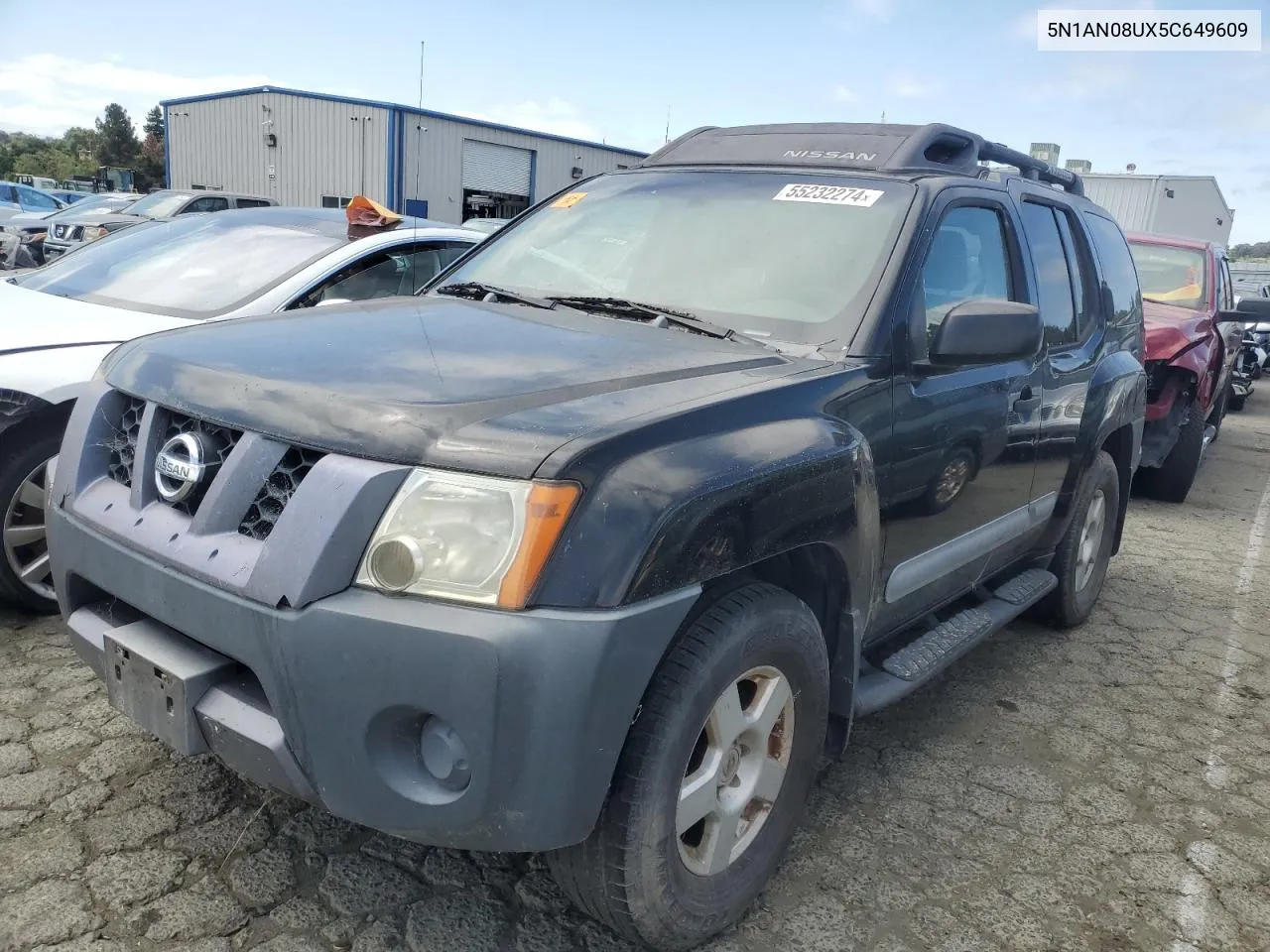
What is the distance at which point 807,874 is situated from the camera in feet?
8.65

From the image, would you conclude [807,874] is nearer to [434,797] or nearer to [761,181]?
[434,797]

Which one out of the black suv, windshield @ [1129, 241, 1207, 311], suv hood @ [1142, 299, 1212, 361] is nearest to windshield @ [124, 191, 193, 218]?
windshield @ [1129, 241, 1207, 311]

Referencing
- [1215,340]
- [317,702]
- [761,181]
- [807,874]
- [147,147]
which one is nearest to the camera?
[317,702]

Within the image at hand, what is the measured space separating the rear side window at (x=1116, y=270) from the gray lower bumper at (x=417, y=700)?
3.29m

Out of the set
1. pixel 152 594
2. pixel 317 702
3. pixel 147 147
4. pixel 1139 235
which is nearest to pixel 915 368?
pixel 317 702

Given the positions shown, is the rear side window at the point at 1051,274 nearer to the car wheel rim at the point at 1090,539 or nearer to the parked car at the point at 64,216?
the car wheel rim at the point at 1090,539

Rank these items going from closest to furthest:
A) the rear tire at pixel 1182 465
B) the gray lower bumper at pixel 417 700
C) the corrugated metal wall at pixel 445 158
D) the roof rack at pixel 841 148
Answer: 1. the gray lower bumper at pixel 417 700
2. the roof rack at pixel 841 148
3. the rear tire at pixel 1182 465
4. the corrugated metal wall at pixel 445 158

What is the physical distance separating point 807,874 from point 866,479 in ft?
3.42

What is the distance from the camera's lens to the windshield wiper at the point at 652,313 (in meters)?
2.74

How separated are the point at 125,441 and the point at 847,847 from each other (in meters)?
2.12

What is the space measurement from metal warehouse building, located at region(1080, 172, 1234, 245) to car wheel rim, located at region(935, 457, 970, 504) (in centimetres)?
1675

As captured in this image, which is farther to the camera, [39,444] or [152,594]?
[39,444]

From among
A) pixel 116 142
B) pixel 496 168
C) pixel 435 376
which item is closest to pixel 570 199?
pixel 435 376

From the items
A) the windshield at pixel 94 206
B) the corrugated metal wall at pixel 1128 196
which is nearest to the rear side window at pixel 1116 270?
the corrugated metal wall at pixel 1128 196
